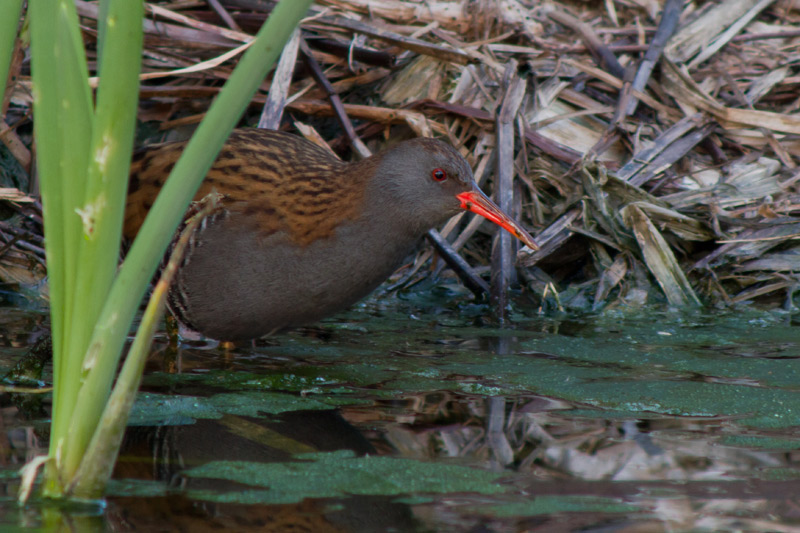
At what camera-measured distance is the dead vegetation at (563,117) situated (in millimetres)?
4699

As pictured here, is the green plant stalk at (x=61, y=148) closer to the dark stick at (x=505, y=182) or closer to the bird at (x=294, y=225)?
the bird at (x=294, y=225)

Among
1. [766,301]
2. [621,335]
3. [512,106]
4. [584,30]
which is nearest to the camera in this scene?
[621,335]

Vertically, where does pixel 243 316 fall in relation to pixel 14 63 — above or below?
below

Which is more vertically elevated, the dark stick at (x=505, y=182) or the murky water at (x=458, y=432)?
the dark stick at (x=505, y=182)

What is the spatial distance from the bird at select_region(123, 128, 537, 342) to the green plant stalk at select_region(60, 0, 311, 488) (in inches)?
60.5

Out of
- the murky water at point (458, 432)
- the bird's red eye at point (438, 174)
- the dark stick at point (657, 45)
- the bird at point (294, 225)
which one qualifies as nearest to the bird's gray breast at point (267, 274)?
the bird at point (294, 225)

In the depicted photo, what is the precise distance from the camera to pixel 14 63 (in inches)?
144

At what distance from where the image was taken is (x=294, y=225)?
136 inches

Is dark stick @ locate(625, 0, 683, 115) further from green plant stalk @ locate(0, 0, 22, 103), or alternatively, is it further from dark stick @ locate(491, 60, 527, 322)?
green plant stalk @ locate(0, 0, 22, 103)

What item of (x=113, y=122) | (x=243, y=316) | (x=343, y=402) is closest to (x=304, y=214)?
(x=243, y=316)

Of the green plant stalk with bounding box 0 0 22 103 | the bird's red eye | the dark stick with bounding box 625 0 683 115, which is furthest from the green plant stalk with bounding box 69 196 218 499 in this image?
the dark stick with bounding box 625 0 683 115

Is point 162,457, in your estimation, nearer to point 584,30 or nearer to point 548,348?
point 548,348

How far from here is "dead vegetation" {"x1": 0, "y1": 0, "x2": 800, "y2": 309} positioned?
470 cm

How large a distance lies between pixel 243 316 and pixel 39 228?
179cm
